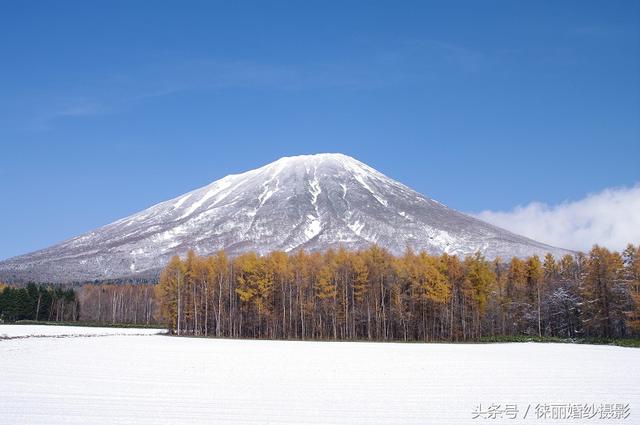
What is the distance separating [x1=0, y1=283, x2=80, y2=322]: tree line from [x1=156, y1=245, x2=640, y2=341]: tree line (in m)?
56.1

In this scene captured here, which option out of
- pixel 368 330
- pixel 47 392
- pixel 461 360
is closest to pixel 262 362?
pixel 461 360

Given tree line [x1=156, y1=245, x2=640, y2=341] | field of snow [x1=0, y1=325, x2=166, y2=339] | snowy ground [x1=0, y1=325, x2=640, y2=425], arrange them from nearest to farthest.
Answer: snowy ground [x1=0, y1=325, x2=640, y2=425] < field of snow [x1=0, y1=325, x2=166, y2=339] < tree line [x1=156, y1=245, x2=640, y2=341]

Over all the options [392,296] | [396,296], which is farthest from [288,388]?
[392,296]

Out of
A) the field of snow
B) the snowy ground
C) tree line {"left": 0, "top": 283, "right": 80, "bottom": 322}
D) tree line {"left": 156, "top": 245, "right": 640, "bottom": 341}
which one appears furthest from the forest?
tree line {"left": 0, "top": 283, "right": 80, "bottom": 322}

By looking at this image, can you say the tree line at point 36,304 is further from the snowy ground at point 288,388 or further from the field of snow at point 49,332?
the snowy ground at point 288,388

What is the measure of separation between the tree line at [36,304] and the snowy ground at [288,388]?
9735cm

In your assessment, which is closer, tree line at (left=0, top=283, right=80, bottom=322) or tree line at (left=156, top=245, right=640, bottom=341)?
tree line at (left=156, top=245, right=640, bottom=341)

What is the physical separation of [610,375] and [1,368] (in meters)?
29.2

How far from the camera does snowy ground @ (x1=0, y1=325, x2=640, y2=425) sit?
16.3 m

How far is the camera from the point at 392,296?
238ft

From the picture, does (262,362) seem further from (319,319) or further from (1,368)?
(319,319)

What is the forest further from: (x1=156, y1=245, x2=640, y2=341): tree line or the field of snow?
the field of snow

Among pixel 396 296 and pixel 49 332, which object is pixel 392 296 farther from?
pixel 49 332

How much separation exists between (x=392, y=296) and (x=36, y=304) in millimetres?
90319
